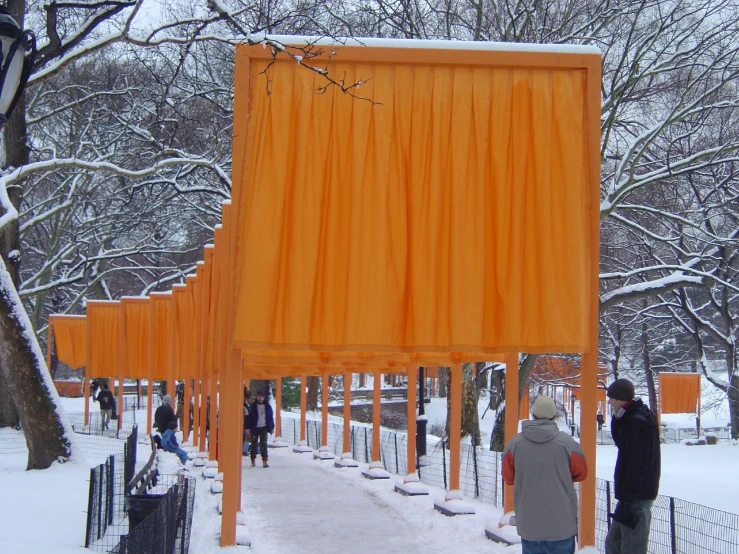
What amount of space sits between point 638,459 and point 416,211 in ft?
10.4

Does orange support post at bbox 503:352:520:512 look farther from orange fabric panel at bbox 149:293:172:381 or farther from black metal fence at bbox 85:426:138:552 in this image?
orange fabric panel at bbox 149:293:172:381

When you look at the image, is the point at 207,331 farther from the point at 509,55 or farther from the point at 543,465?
the point at 543,465

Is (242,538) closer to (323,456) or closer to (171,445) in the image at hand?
(171,445)

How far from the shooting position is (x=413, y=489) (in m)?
15.2

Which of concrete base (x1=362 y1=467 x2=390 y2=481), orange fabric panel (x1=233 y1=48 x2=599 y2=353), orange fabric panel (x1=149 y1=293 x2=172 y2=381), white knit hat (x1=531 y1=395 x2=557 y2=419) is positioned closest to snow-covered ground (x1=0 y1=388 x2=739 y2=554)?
concrete base (x1=362 y1=467 x2=390 y2=481)

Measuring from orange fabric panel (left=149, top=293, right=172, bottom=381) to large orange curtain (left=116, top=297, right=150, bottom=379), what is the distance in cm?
110

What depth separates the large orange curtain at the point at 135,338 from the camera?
29.8 metres

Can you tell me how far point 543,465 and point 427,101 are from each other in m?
3.97

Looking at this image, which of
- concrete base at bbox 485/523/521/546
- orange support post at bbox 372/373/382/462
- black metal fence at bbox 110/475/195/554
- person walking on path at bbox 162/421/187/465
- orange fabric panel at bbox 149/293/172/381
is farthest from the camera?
orange fabric panel at bbox 149/293/172/381

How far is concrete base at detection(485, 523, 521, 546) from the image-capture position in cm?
1052

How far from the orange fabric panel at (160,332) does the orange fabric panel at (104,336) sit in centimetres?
309

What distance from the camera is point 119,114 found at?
25859 mm

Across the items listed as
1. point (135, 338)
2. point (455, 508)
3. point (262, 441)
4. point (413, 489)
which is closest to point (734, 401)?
point (262, 441)

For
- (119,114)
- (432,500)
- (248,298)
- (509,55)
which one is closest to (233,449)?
(248,298)
